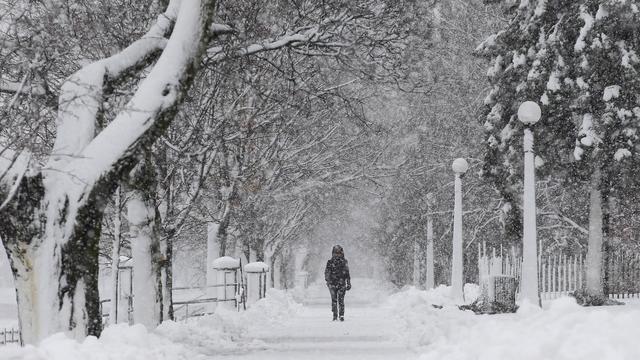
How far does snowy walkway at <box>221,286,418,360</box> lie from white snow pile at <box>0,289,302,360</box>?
0.51 meters

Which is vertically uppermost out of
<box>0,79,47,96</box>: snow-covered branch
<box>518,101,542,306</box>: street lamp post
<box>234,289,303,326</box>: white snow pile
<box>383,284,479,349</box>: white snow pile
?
<box>0,79,47,96</box>: snow-covered branch

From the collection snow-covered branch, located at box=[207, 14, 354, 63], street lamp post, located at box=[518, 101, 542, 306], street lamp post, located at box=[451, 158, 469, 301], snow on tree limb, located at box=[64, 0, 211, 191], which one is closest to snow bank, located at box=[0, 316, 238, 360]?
snow on tree limb, located at box=[64, 0, 211, 191]

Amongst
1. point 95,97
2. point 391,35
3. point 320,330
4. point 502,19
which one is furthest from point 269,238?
point 95,97

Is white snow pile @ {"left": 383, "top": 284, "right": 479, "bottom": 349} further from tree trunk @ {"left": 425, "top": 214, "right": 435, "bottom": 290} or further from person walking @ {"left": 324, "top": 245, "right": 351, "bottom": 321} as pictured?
tree trunk @ {"left": 425, "top": 214, "right": 435, "bottom": 290}

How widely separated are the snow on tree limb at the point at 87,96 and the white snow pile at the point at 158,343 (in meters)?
2.32

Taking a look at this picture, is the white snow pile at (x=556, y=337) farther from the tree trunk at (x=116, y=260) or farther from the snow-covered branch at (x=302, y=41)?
the tree trunk at (x=116, y=260)

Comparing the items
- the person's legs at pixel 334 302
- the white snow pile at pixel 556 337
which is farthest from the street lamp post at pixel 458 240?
the white snow pile at pixel 556 337

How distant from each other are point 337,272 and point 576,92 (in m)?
7.62

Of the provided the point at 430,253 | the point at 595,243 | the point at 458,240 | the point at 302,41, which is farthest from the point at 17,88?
the point at 430,253

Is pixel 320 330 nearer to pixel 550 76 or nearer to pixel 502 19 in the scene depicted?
pixel 550 76

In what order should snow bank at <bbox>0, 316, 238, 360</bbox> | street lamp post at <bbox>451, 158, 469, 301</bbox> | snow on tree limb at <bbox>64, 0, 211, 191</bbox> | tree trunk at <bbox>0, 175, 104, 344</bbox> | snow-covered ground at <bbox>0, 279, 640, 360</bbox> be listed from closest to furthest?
snow-covered ground at <bbox>0, 279, 640, 360</bbox>
snow bank at <bbox>0, 316, 238, 360</bbox>
tree trunk at <bbox>0, 175, 104, 344</bbox>
snow on tree limb at <bbox>64, 0, 211, 191</bbox>
street lamp post at <bbox>451, 158, 469, 301</bbox>

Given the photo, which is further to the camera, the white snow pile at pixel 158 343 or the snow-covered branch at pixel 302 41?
the snow-covered branch at pixel 302 41

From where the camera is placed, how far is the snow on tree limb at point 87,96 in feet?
33.3

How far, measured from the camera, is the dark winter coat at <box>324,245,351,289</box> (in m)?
21.0
